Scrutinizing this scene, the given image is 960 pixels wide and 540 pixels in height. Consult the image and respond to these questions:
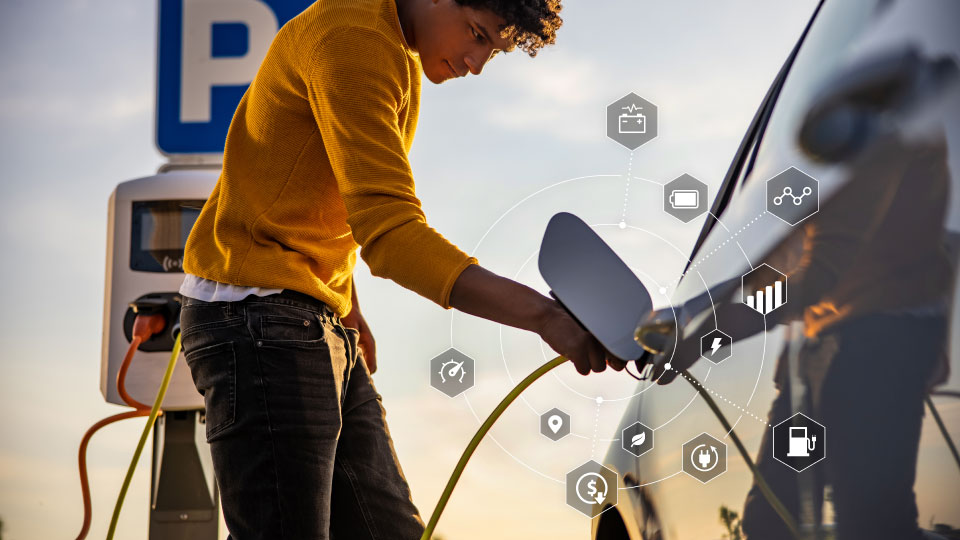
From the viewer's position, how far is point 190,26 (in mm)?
2627

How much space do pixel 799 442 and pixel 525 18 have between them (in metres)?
0.71

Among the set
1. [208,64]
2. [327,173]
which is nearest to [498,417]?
[327,173]

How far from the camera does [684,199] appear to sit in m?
1.40

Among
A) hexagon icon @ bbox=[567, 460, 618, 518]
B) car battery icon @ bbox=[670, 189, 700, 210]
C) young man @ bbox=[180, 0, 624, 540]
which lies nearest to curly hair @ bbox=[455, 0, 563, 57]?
young man @ bbox=[180, 0, 624, 540]

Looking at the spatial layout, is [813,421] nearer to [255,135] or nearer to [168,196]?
[255,135]

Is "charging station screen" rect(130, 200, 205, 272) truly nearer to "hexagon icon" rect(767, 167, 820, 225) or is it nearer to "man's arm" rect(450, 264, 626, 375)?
Answer: "man's arm" rect(450, 264, 626, 375)

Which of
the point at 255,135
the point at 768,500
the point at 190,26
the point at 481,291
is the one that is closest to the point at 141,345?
the point at 190,26

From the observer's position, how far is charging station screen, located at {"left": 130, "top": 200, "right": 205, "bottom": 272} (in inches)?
98.7

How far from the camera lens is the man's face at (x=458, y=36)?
1.24 metres

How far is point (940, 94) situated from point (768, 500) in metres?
0.36

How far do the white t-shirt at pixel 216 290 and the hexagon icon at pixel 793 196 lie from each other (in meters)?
0.70

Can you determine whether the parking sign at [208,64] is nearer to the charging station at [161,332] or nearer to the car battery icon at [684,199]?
the charging station at [161,332]

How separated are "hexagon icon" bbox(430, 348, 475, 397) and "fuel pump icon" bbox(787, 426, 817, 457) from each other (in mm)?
889

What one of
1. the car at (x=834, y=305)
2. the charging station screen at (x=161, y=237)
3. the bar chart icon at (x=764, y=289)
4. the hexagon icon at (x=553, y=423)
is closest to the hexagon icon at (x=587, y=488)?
the hexagon icon at (x=553, y=423)
